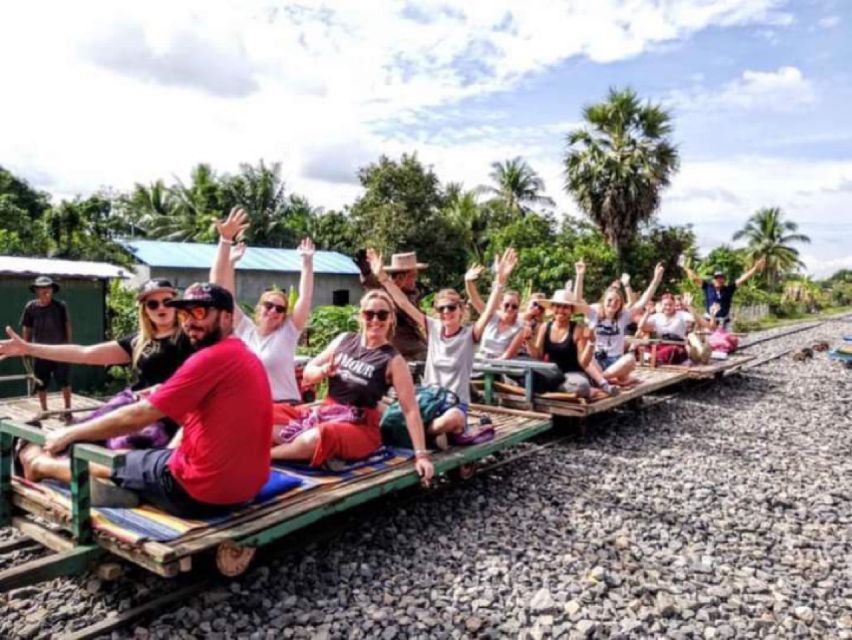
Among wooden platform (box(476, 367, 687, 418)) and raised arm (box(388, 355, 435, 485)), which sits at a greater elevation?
raised arm (box(388, 355, 435, 485))

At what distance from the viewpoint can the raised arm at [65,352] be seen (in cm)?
384

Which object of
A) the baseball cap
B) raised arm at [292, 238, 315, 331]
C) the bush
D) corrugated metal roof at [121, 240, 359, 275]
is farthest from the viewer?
corrugated metal roof at [121, 240, 359, 275]

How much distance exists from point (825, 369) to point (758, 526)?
37.0 ft

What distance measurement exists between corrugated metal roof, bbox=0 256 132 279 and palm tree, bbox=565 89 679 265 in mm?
19429

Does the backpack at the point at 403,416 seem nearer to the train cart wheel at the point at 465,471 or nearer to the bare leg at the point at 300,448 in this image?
the train cart wheel at the point at 465,471

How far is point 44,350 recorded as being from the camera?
390 centimetres

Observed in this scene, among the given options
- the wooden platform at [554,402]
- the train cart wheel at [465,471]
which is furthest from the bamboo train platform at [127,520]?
the wooden platform at [554,402]

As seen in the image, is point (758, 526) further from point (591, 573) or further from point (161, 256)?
point (161, 256)

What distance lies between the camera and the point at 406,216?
1080 inches

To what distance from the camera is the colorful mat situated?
10.4 ft

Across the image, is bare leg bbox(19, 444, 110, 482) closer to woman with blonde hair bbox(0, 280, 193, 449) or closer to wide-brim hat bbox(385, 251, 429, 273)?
woman with blonde hair bbox(0, 280, 193, 449)

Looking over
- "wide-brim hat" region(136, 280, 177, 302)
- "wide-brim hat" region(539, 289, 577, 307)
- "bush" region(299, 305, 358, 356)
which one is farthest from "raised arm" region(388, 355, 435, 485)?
"bush" region(299, 305, 358, 356)

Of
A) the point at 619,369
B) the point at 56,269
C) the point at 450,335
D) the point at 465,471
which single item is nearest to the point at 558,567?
the point at 465,471

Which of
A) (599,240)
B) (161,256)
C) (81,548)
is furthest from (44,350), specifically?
(599,240)
